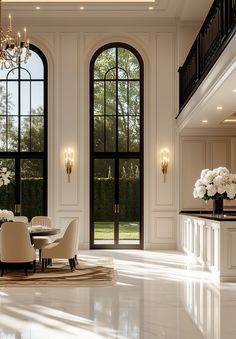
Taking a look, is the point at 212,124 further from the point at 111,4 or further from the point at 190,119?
the point at 111,4

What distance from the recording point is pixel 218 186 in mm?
8758

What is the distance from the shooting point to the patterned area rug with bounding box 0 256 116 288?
7418 mm

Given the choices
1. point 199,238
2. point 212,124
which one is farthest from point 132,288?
point 212,124

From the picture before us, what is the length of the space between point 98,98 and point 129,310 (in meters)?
7.83

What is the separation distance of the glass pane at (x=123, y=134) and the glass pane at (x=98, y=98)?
20.7 inches

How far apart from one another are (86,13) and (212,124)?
3.88m

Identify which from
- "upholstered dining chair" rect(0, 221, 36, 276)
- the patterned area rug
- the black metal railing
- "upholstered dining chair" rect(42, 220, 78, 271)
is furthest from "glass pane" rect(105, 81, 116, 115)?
"upholstered dining chair" rect(0, 221, 36, 276)

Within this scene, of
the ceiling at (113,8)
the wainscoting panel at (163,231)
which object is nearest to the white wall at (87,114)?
the wainscoting panel at (163,231)

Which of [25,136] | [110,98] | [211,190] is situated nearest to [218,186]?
[211,190]

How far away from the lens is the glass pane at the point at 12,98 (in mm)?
12789

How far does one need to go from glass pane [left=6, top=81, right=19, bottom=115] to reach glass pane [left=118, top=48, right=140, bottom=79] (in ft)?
8.58

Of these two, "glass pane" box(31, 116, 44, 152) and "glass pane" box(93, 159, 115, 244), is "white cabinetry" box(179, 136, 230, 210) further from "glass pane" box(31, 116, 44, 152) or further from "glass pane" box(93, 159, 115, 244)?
"glass pane" box(31, 116, 44, 152)

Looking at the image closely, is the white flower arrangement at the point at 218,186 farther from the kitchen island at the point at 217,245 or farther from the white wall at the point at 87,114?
the white wall at the point at 87,114

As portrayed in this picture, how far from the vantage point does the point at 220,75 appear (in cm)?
704
